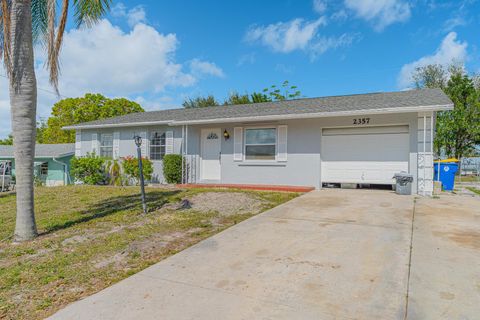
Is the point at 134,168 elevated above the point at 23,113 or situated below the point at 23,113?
below

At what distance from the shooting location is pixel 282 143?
11078 millimetres

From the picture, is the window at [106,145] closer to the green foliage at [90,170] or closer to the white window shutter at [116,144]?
the white window shutter at [116,144]

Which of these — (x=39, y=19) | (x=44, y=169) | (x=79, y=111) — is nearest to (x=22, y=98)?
(x=39, y=19)

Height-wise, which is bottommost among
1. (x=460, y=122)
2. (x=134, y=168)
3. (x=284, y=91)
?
(x=134, y=168)

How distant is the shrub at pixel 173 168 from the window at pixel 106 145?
3.96 metres

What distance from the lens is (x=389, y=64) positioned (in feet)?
64.8

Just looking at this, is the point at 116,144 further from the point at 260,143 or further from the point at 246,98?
the point at 246,98

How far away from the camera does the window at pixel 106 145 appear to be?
576 inches

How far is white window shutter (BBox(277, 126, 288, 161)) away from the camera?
11031 mm

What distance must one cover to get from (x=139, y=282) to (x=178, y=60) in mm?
18565

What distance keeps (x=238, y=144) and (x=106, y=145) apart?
7.17m

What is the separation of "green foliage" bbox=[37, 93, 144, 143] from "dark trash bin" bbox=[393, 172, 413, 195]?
30.0 meters

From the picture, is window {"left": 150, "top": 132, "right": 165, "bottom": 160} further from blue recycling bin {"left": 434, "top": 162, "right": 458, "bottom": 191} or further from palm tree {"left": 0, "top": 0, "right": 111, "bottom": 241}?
blue recycling bin {"left": 434, "top": 162, "right": 458, "bottom": 191}

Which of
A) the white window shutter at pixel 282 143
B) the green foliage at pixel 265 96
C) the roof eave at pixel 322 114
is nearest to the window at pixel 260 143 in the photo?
the white window shutter at pixel 282 143
